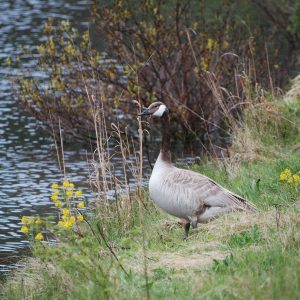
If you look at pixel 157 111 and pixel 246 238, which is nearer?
pixel 246 238

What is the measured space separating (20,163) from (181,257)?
7651 mm

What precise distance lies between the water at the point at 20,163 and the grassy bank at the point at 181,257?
1580 mm

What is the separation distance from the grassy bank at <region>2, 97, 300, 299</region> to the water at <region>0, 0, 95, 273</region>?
1580mm

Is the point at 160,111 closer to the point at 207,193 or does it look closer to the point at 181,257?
the point at 207,193

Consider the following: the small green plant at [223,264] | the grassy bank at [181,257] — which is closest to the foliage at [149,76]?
the grassy bank at [181,257]

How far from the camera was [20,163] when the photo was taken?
14562mm

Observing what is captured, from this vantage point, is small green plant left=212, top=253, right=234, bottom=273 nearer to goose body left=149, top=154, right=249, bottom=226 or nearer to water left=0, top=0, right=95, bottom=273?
goose body left=149, top=154, right=249, bottom=226

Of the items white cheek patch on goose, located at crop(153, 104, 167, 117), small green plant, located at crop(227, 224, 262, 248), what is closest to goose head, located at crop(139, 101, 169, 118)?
white cheek patch on goose, located at crop(153, 104, 167, 117)

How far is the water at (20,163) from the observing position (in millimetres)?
11023

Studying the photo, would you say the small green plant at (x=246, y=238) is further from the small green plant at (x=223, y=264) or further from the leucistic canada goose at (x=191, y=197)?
the leucistic canada goose at (x=191, y=197)

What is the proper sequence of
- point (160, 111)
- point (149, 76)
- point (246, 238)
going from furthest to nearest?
point (149, 76) < point (160, 111) < point (246, 238)

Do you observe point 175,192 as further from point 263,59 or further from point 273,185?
point 263,59

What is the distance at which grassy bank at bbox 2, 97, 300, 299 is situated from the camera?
6.15 m

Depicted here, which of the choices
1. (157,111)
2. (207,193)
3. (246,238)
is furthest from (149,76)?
(246,238)
